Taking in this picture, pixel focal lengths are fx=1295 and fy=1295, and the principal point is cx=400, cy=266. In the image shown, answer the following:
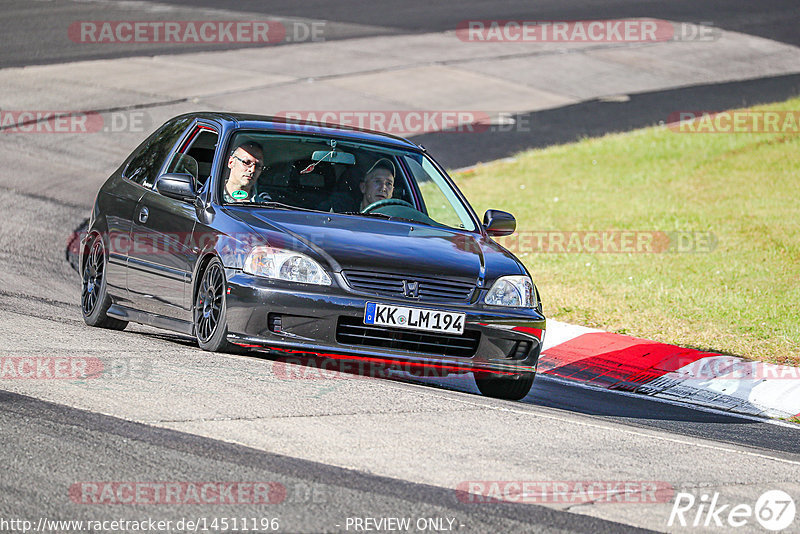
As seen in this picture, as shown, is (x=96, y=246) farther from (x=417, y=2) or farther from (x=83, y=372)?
(x=417, y=2)

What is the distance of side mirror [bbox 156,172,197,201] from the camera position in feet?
27.4

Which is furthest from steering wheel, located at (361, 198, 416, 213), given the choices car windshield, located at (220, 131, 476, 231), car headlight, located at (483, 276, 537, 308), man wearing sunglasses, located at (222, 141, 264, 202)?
car headlight, located at (483, 276, 537, 308)

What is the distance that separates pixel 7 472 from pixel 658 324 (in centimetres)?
726

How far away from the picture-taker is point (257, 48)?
27.7m

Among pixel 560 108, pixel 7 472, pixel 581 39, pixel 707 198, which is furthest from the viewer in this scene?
pixel 581 39

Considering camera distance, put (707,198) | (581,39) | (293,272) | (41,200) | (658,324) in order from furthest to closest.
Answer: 1. (581,39)
2. (707,198)
3. (41,200)
4. (658,324)
5. (293,272)

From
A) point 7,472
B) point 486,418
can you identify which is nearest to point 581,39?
point 486,418

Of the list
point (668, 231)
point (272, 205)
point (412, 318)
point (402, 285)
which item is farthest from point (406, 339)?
point (668, 231)

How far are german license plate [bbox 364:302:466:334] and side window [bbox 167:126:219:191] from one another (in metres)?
1.91

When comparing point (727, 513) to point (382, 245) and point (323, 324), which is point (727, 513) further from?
point (382, 245)

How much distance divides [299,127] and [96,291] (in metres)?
1.97

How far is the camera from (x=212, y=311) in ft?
25.8

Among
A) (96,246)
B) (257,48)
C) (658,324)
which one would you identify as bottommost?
(658,324)

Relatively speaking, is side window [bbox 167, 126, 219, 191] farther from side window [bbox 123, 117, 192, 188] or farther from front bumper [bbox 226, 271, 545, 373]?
front bumper [bbox 226, 271, 545, 373]
